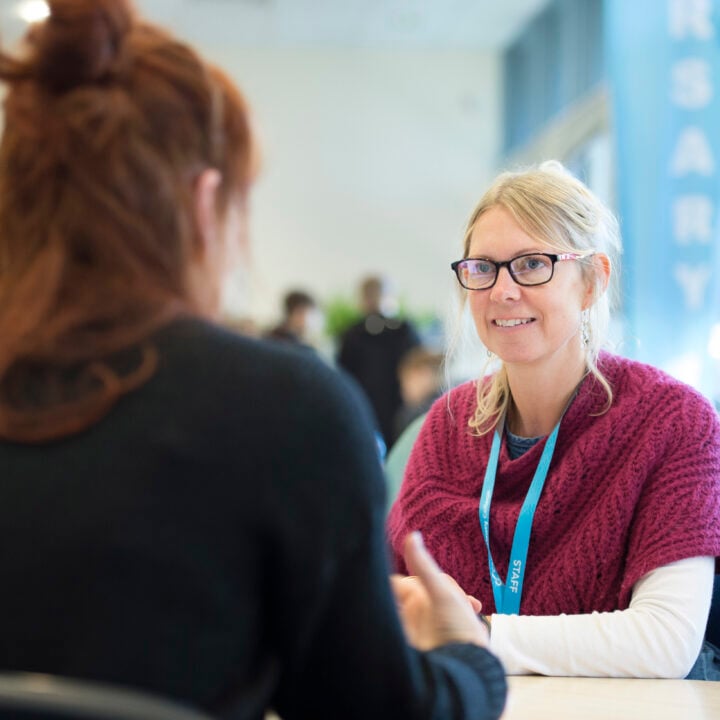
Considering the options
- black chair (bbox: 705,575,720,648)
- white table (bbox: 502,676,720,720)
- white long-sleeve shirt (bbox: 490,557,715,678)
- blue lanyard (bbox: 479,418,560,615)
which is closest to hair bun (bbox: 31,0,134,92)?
white table (bbox: 502,676,720,720)

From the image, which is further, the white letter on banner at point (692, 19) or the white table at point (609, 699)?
the white letter on banner at point (692, 19)

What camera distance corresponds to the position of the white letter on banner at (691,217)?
12.8ft

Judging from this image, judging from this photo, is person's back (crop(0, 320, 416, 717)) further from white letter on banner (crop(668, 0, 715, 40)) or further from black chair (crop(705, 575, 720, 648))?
white letter on banner (crop(668, 0, 715, 40))

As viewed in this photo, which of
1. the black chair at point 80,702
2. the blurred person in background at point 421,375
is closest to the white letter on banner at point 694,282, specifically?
the blurred person in background at point 421,375

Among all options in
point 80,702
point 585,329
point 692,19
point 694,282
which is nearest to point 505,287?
point 585,329

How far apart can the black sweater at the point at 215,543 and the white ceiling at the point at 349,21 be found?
6.84m

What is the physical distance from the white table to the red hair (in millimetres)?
683

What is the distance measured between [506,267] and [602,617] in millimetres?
626

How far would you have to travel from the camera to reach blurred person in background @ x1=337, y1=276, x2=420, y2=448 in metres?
6.11

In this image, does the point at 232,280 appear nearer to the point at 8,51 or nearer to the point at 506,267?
the point at 8,51

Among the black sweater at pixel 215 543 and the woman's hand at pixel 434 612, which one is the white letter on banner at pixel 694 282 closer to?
the woman's hand at pixel 434 612

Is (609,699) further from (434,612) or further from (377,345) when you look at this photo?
(377,345)

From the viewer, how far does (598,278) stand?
1.80 meters

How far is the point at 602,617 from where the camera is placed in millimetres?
1461
